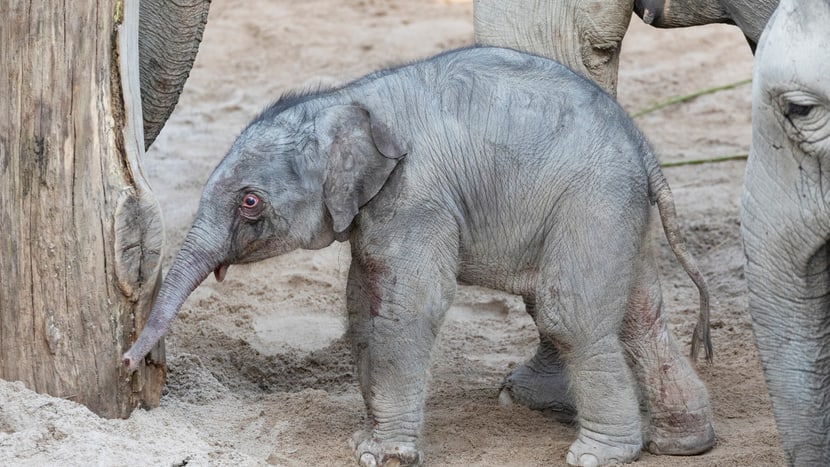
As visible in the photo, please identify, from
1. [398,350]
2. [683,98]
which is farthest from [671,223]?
[683,98]

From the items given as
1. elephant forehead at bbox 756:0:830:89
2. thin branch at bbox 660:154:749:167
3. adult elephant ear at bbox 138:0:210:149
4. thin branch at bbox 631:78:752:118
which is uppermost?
elephant forehead at bbox 756:0:830:89

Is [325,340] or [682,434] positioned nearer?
[682,434]

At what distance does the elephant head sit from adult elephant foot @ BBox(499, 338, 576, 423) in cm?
92

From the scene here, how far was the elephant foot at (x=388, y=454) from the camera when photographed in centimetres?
388

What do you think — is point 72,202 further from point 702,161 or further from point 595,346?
point 702,161

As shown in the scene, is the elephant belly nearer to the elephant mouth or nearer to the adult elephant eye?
the elephant mouth

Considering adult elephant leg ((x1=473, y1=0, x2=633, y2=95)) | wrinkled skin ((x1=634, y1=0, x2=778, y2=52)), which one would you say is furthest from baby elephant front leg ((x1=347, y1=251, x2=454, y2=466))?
wrinkled skin ((x1=634, y1=0, x2=778, y2=52))

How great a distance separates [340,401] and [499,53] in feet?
3.83

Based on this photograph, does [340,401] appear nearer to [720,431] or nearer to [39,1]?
[720,431]

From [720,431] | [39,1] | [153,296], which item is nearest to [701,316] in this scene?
[720,431]

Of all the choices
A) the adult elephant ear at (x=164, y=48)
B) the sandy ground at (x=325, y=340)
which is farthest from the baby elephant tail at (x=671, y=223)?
the adult elephant ear at (x=164, y=48)

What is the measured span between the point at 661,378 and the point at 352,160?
3.47 feet

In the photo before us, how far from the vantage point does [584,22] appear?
4.30 m

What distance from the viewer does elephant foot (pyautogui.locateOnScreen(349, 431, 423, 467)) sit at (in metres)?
3.88
